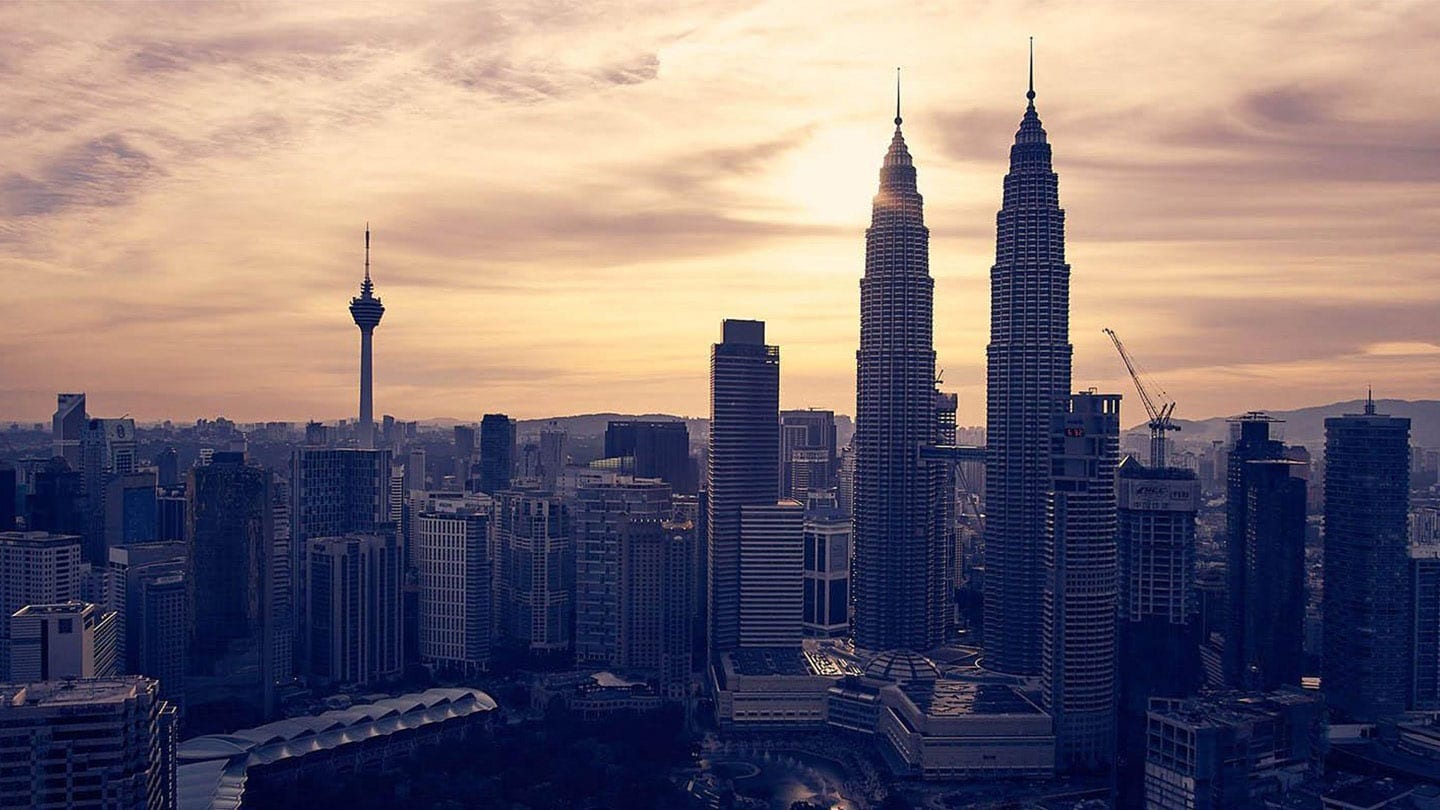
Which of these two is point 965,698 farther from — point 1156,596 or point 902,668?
point 1156,596

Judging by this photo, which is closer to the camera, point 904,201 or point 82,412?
point 904,201

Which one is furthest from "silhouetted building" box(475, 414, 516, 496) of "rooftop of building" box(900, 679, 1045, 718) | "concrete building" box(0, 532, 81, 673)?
"rooftop of building" box(900, 679, 1045, 718)

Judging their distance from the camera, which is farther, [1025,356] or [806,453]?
[806,453]

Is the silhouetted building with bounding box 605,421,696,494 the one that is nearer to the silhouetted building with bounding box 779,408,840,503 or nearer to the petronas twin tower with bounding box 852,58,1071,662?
the silhouetted building with bounding box 779,408,840,503

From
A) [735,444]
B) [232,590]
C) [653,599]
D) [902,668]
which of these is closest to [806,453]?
[735,444]

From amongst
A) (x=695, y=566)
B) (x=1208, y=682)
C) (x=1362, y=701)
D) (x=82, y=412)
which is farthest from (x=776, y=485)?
(x=82, y=412)

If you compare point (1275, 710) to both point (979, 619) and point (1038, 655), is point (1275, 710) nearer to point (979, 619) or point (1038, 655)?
point (1038, 655)
